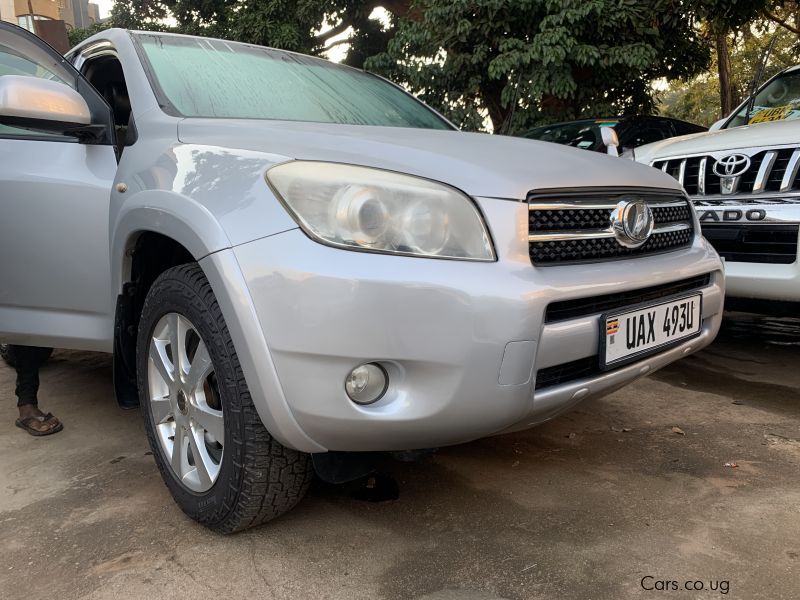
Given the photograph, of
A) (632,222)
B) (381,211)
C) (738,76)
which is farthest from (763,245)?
(738,76)

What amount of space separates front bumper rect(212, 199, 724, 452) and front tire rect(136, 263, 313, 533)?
0.35ft

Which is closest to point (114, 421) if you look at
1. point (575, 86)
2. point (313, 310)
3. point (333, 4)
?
point (313, 310)

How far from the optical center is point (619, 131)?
6.07 m

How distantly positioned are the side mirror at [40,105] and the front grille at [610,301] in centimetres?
159

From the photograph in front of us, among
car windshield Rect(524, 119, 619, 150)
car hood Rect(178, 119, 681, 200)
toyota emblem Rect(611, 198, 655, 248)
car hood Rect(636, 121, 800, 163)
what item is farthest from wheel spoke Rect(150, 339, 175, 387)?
car windshield Rect(524, 119, 619, 150)

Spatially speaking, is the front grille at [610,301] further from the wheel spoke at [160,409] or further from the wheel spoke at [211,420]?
the wheel spoke at [160,409]

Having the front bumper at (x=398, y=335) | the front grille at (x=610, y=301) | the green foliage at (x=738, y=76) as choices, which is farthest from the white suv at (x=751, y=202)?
the green foliage at (x=738, y=76)

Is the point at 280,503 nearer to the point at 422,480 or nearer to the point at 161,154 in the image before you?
the point at 422,480

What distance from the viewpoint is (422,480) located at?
230cm

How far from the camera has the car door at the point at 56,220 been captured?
7.76ft

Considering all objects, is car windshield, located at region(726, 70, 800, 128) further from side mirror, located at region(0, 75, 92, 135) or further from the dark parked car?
side mirror, located at region(0, 75, 92, 135)

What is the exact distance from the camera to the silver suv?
1577mm

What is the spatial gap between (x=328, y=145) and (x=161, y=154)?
0.59m

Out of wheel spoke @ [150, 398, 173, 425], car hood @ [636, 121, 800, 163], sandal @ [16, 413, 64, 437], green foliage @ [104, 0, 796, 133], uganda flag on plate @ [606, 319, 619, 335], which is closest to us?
uganda flag on plate @ [606, 319, 619, 335]
